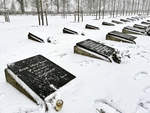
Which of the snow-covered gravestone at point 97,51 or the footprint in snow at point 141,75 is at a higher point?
the snow-covered gravestone at point 97,51

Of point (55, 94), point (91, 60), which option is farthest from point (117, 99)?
point (91, 60)

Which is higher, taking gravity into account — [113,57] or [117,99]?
[113,57]

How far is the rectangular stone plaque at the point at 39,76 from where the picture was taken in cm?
300

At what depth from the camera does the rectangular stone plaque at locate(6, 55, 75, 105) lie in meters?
3.00

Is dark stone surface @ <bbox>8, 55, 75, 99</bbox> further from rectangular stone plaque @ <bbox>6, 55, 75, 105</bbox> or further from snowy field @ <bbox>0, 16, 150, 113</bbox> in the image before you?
snowy field @ <bbox>0, 16, 150, 113</bbox>

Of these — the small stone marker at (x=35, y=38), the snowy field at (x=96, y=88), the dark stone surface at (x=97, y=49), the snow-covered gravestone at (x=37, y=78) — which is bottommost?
the snowy field at (x=96, y=88)

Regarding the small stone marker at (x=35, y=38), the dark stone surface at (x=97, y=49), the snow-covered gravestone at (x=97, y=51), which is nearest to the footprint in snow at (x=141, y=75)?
the snow-covered gravestone at (x=97, y=51)

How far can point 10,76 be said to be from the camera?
11.3ft

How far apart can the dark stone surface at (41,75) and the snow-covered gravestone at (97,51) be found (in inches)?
81.8

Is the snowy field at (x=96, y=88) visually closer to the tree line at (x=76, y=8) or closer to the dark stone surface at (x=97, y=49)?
the dark stone surface at (x=97, y=49)

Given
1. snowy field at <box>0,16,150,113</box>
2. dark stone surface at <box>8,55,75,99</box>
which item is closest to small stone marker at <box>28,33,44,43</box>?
snowy field at <box>0,16,150,113</box>

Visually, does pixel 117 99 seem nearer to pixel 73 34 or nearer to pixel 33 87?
pixel 33 87

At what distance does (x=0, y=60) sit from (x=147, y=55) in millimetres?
6449

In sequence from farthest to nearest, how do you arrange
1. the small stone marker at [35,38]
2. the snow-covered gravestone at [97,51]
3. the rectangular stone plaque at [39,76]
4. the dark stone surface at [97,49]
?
the small stone marker at [35,38], the dark stone surface at [97,49], the snow-covered gravestone at [97,51], the rectangular stone plaque at [39,76]
